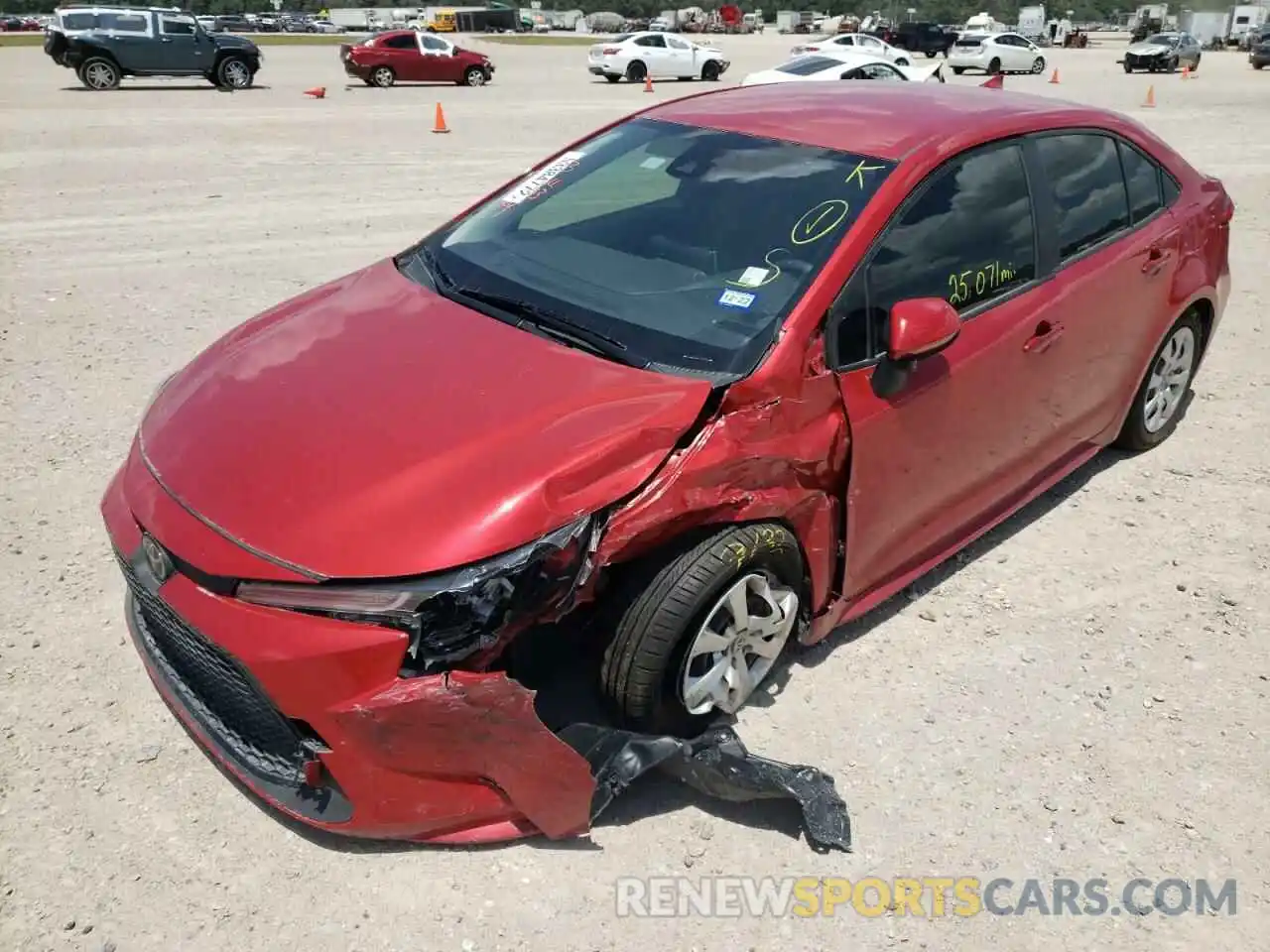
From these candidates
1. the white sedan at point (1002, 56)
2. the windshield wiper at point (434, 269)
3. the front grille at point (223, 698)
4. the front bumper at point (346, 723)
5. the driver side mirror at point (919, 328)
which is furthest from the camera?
the white sedan at point (1002, 56)

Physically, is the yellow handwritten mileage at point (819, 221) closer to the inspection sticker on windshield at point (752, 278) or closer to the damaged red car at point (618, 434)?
the damaged red car at point (618, 434)

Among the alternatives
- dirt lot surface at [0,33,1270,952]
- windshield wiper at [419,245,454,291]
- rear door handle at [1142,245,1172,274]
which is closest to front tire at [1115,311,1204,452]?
dirt lot surface at [0,33,1270,952]

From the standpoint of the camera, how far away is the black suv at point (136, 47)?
21.7 m

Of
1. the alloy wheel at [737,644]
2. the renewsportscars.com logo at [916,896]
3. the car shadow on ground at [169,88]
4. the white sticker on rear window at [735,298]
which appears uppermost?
the white sticker on rear window at [735,298]

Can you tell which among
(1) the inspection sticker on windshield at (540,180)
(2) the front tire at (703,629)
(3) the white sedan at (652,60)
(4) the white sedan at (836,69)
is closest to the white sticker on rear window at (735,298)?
(2) the front tire at (703,629)

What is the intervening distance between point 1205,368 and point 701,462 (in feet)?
15.7

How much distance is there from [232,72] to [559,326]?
919 inches

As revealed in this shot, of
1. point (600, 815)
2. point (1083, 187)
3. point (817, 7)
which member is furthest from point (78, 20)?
point (817, 7)

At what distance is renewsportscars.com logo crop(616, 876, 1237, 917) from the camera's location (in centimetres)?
266

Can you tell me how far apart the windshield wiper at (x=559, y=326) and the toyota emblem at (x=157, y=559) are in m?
1.21

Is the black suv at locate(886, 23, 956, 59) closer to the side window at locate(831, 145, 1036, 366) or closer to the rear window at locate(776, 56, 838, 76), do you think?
the rear window at locate(776, 56, 838, 76)

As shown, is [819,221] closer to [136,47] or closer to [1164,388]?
[1164,388]

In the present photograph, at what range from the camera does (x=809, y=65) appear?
20.7 metres

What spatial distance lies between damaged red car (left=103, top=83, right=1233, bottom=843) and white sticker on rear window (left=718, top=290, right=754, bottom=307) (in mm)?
27
